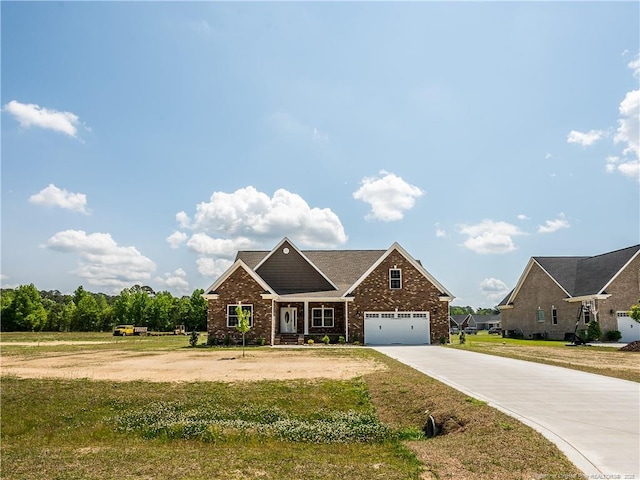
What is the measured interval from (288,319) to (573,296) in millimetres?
21771

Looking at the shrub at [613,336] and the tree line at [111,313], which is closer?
the shrub at [613,336]

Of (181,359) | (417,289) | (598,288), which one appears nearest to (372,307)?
(417,289)

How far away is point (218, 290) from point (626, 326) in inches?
1107

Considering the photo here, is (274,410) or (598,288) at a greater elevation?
(598,288)

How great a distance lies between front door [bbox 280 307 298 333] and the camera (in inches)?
1278

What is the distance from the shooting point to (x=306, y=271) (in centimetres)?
3384

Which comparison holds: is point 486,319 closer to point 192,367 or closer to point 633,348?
point 633,348

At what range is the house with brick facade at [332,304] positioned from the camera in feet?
98.4

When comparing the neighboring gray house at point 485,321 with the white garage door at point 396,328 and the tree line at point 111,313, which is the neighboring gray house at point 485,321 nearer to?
the tree line at point 111,313

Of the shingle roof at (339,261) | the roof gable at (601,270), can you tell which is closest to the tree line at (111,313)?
the shingle roof at (339,261)

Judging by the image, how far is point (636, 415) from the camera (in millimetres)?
8836

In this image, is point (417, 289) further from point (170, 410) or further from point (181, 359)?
point (170, 410)

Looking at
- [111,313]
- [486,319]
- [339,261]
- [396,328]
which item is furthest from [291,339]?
[486,319]

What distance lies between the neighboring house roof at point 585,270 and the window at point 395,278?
47.2 feet
